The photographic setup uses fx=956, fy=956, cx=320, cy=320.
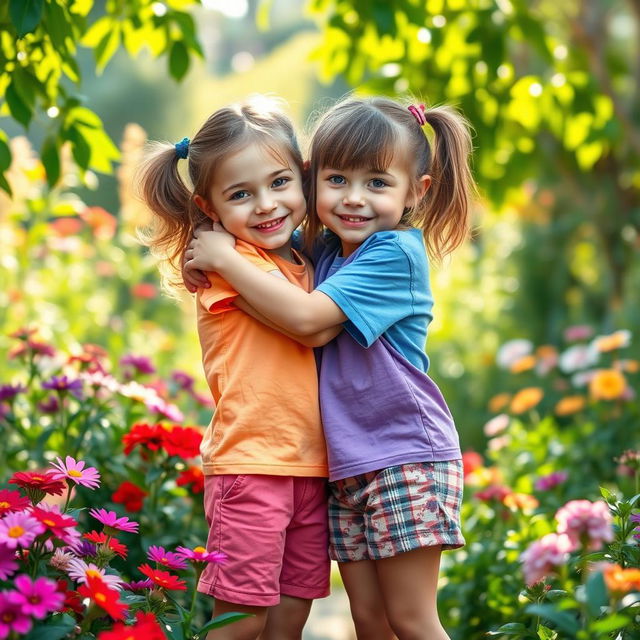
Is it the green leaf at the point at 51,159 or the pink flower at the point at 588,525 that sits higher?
the green leaf at the point at 51,159

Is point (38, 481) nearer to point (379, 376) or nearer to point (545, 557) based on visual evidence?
point (379, 376)

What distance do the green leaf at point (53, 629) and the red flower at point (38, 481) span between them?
0.26 metres

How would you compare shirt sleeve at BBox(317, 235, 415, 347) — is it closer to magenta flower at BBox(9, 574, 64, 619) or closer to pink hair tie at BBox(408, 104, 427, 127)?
pink hair tie at BBox(408, 104, 427, 127)

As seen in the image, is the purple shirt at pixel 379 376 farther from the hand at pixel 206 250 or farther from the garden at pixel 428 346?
the garden at pixel 428 346

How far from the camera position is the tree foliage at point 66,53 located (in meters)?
2.10

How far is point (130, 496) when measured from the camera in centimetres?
236

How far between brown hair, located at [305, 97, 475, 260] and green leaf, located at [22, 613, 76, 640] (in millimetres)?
1037

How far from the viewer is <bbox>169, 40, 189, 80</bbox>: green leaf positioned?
106 inches

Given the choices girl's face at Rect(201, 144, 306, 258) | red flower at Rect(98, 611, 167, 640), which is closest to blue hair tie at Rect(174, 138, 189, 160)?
girl's face at Rect(201, 144, 306, 258)

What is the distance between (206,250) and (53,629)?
2.78 feet

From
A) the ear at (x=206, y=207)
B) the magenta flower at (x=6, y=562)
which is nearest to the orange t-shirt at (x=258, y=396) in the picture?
the ear at (x=206, y=207)

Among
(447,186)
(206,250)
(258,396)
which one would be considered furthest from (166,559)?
(447,186)

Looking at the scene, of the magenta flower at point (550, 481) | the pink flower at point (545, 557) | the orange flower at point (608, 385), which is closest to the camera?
the pink flower at point (545, 557)

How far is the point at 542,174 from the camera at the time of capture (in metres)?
6.12
